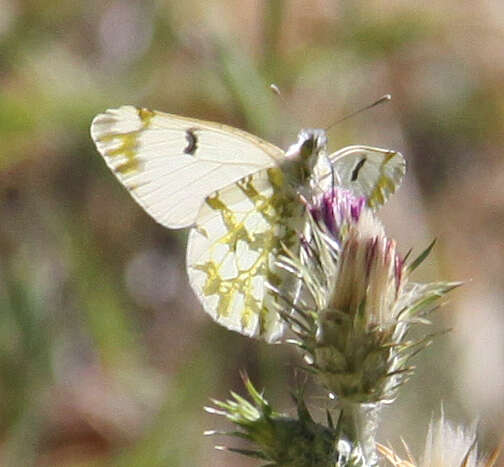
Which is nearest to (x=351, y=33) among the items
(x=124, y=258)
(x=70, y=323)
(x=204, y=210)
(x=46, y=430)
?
(x=124, y=258)

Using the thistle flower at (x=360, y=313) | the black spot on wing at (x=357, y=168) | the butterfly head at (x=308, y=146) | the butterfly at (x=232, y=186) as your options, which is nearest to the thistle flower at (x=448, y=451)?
the thistle flower at (x=360, y=313)

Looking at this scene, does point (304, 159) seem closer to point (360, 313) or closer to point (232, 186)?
point (232, 186)

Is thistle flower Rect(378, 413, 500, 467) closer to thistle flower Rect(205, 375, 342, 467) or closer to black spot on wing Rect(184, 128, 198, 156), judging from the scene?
thistle flower Rect(205, 375, 342, 467)

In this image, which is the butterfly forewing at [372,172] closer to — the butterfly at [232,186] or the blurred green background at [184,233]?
the butterfly at [232,186]

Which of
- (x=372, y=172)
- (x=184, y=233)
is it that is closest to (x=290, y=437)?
(x=372, y=172)

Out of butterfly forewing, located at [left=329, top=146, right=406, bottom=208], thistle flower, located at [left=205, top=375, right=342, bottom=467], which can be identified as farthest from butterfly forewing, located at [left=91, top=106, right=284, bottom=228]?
thistle flower, located at [left=205, top=375, right=342, bottom=467]

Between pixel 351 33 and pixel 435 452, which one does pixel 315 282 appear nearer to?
pixel 435 452
